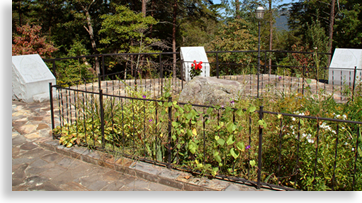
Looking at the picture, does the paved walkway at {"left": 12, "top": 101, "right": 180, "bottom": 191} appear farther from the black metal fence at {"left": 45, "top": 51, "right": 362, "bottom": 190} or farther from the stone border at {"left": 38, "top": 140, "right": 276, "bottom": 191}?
the black metal fence at {"left": 45, "top": 51, "right": 362, "bottom": 190}

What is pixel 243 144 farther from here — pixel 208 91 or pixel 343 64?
pixel 343 64

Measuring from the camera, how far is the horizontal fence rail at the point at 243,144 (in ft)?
10.1

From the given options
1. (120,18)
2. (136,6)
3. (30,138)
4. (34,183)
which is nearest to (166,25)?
(136,6)

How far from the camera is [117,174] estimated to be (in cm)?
373

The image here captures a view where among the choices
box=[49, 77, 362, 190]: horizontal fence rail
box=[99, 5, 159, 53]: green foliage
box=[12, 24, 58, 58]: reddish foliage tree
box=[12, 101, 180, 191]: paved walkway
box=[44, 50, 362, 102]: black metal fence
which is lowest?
box=[12, 101, 180, 191]: paved walkway

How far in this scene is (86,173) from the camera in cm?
378

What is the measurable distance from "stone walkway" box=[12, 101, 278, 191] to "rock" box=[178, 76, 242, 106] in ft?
9.35

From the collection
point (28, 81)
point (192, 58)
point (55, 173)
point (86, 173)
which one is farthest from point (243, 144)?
point (192, 58)

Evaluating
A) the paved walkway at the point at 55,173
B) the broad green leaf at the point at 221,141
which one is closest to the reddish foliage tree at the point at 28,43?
the paved walkway at the point at 55,173

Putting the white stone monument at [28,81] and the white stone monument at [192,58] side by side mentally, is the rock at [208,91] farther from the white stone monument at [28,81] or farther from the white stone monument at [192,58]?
the white stone monument at [28,81]

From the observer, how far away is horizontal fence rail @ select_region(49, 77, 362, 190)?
3.09m

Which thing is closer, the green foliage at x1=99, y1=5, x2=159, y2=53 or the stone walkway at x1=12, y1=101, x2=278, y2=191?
the stone walkway at x1=12, y1=101, x2=278, y2=191

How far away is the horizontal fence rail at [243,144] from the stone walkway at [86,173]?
0.14 metres

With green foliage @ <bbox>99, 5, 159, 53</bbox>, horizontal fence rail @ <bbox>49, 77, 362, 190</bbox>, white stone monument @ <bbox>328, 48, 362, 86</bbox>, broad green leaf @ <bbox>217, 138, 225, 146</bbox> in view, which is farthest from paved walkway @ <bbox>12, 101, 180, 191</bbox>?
green foliage @ <bbox>99, 5, 159, 53</bbox>
